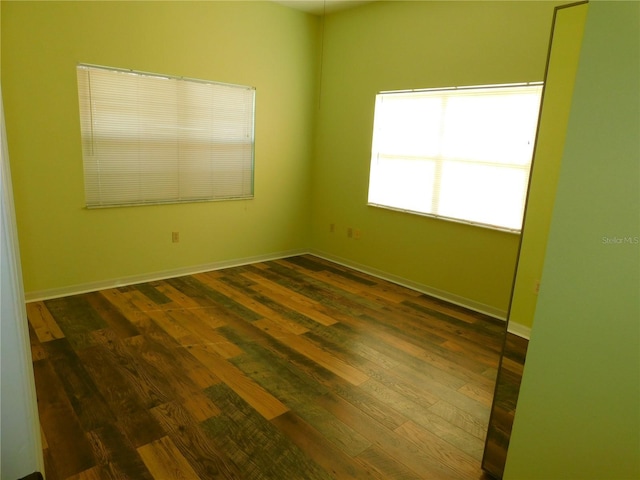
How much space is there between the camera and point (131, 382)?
7.84ft

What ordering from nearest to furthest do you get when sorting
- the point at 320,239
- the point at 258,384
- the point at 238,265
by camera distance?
the point at 258,384 → the point at 238,265 → the point at 320,239

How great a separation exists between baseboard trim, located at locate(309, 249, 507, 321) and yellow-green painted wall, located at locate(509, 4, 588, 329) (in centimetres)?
222

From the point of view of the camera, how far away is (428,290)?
418cm

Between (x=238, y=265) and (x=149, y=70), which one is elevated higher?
(x=149, y=70)

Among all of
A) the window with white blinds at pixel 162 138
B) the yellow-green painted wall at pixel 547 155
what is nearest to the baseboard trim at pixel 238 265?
the window with white blinds at pixel 162 138

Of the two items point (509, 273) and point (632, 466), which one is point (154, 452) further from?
point (509, 273)

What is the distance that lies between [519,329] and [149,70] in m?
3.70

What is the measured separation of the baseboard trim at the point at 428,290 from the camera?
3.72 meters

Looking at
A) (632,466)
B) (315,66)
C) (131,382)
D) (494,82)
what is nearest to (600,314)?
(632,466)

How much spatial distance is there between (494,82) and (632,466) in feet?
10.1

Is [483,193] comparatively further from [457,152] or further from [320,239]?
[320,239]

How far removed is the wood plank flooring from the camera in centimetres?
187

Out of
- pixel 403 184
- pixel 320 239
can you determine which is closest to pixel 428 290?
pixel 403 184

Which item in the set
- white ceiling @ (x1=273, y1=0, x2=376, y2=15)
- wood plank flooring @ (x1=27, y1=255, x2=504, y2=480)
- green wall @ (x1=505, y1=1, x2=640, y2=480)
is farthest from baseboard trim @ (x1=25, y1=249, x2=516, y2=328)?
white ceiling @ (x1=273, y1=0, x2=376, y2=15)
